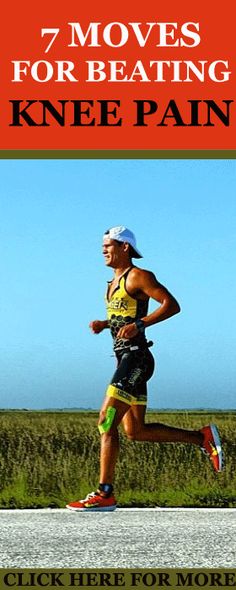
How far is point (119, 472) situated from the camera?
9.50 metres

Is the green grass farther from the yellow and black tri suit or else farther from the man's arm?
the man's arm

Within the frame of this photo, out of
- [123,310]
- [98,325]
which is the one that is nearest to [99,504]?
[98,325]

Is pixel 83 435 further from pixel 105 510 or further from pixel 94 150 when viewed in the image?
pixel 94 150

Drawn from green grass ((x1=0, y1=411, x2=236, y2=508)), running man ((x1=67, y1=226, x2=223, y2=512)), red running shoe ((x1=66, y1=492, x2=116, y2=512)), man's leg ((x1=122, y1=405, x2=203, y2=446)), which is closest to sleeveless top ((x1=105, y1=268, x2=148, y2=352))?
running man ((x1=67, y1=226, x2=223, y2=512))

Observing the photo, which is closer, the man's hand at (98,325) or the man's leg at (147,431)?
the man's hand at (98,325)

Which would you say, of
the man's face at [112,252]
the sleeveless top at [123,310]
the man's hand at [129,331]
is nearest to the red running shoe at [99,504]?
the sleeveless top at [123,310]

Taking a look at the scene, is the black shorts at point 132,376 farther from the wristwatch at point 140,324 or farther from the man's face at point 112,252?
the man's face at point 112,252

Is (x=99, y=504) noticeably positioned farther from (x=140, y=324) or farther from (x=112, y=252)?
(x=112, y=252)

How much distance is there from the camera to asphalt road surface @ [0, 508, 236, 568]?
6.10 m

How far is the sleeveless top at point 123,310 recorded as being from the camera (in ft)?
23.3

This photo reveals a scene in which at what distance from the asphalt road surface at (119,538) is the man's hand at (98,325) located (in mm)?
1216

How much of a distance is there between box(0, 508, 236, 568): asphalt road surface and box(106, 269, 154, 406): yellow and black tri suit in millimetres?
821

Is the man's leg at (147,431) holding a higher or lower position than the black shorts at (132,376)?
lower
